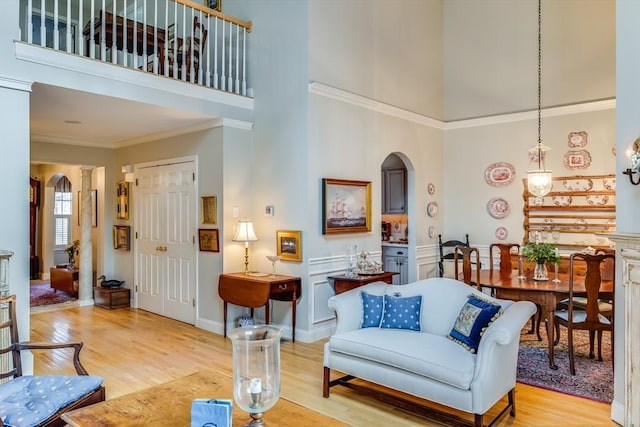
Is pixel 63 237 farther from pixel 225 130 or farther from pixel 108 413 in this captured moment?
pixel 108 413

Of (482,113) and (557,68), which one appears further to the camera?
(482,113)

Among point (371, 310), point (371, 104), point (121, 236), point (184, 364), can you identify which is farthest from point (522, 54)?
point (121, 236)

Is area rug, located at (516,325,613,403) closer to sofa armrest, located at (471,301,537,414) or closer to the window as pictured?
sofa armrest, located at (471,301,537,414)

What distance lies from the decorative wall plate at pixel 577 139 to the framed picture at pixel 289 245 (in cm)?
386

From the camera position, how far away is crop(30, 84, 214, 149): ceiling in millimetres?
4164

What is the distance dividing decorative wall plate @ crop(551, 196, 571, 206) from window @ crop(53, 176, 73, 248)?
31.4ft

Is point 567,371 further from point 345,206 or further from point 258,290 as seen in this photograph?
point 258,290

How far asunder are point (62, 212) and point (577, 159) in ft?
32.7

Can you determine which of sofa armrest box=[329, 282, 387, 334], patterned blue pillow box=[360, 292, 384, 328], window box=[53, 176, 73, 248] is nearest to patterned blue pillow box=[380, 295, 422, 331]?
patterned blue pillow box=[360, 292, 384, 328]

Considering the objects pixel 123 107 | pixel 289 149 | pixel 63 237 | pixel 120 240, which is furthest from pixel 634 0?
pixel 63 237

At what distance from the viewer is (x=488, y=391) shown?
104 inches

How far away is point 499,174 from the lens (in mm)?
6457

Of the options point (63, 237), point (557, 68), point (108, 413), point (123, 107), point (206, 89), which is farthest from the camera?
point (63, 237)

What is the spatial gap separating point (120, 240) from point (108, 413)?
5.17m
